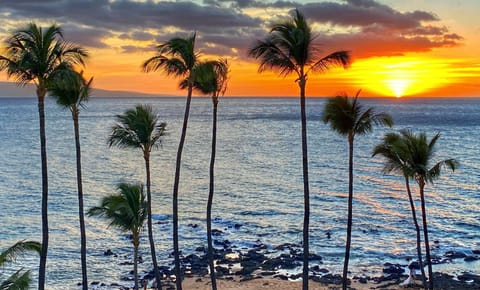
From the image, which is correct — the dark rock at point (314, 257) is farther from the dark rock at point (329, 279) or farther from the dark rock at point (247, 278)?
the dark rock at point (247, 278)

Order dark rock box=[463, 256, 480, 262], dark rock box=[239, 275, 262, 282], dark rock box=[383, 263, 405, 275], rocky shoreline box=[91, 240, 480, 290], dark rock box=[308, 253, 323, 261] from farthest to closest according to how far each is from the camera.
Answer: dark rock box=[308, 253, 323, 261]
dark rock box=[463, 256, 480, 262]
dark rock box=[383, 263, 405, 275]
dark rock box=[239, 275, 262, 282]
rocky shoreline box=[91, 240, 480, 290]

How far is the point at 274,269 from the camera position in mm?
46250

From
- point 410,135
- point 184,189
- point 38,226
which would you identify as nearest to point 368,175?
point 184,189

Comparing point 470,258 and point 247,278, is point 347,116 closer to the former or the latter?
point 247,278

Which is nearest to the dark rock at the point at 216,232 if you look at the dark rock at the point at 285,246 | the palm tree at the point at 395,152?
the dark rock at the point at 285,246

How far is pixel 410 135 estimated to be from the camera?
25.2 meters

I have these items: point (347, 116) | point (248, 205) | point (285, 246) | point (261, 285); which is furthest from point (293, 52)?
point (248, 205)

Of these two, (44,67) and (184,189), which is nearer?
(44,67)

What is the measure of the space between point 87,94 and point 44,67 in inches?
139

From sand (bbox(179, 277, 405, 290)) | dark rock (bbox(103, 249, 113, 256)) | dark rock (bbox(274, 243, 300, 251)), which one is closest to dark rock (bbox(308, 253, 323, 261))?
dark rock (bbox(274, 243, 300, 251))

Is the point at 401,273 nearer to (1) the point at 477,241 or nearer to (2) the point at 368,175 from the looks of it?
(1) the point at 477,241

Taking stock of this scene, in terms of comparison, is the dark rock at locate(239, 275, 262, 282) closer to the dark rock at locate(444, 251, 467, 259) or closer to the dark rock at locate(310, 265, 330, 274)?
the dark rock at locate(310, 265, 330, 274)

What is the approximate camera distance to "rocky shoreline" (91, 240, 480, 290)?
4259 centimetres

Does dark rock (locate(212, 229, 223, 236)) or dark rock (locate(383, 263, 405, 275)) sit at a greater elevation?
dark rock (locate(212, 229, 223, 236))
